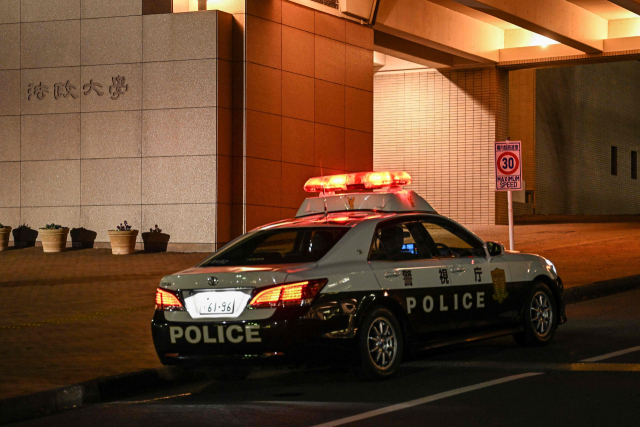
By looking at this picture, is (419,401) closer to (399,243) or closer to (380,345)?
(380,345)

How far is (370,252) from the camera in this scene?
24.8ft

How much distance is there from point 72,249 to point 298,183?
19.8ft

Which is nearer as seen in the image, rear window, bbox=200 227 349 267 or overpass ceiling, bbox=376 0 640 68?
rear window, bbox=200 227 349 267

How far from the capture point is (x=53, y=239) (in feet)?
72.3

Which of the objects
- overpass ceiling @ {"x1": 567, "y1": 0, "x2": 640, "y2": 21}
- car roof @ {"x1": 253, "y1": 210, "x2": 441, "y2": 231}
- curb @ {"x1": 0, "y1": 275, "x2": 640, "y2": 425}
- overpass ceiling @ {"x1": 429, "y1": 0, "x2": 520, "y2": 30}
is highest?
overpass ceiling @ {"x1": 429, "y1": 0, "x2": 520, "y2": 30}

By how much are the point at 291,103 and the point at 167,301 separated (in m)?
16.7

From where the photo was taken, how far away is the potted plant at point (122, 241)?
Answer: 2148cm

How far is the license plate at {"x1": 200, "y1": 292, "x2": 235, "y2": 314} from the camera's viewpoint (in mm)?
6996

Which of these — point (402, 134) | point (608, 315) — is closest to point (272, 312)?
point (608, 315)

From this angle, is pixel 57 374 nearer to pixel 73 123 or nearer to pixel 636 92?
pixel 73 123

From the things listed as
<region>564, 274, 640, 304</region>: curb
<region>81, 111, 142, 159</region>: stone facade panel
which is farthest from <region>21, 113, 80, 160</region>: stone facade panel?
<region>564, 274, 640, 304</region>: curb

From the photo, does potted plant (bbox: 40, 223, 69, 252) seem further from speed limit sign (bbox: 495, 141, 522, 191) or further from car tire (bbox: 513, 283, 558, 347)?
car tire (bbox: 513, 283, 558, 347)

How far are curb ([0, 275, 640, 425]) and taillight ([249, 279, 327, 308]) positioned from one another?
1444 mm

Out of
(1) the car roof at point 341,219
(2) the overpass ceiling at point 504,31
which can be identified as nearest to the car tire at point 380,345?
(1) the car roof at point 341,219
